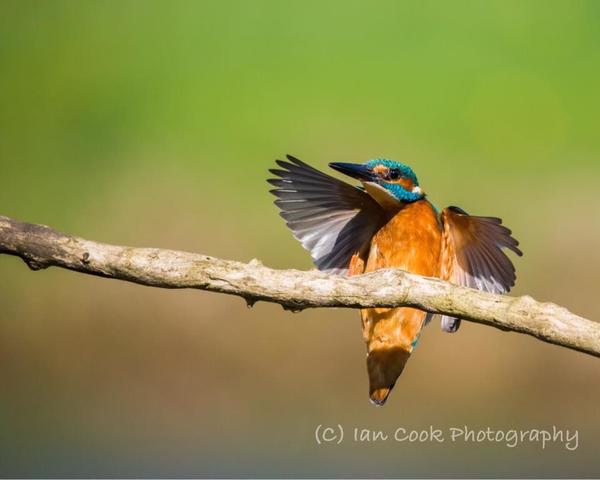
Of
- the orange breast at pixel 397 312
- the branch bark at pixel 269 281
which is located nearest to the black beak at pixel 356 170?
the orange breast at pixel 397 312

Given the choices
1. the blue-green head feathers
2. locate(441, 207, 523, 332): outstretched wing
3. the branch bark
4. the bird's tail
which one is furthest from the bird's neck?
the branch bark

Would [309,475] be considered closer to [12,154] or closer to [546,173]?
[546,173]

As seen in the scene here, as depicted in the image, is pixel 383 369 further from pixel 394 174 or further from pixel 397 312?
pixel 394 174

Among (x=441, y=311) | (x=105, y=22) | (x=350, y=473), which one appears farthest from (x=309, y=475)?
(x=105, y=22)

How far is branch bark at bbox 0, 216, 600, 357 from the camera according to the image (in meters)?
2.87

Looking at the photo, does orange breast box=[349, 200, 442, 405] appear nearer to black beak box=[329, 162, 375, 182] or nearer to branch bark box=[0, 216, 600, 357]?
black beak box=[329, 162, 375, 182]

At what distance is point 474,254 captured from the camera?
12.8ft

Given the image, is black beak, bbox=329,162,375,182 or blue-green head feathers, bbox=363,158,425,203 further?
blue-green head feathers, bbox=363,158,425,203

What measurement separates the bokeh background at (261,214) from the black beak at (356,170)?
202cm

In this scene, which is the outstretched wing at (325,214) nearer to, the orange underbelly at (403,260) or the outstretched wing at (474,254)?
the orange underbelly at (403,260)

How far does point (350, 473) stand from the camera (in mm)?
5449

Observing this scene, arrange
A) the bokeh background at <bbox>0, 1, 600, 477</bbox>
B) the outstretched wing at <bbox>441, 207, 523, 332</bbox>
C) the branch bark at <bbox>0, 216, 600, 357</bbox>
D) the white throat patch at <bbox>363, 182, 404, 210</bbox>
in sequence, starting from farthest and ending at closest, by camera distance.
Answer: the bokeh background at <bbox>0, 1, 600, 477</bbox>
the white throat patch at <bbox>363, 182, 404, 210</bbox>
the outstretched wing at <bbox>441, 207, 523, 332</bbox>
the branch bark at <bbox>0, 216, 600, 357</bbox>

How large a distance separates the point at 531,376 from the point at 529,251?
2.87 feet

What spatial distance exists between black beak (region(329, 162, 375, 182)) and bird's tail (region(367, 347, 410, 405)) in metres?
0.58
